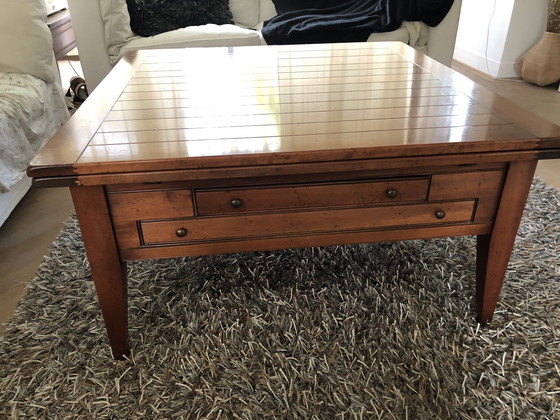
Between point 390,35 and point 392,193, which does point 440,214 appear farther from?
point 390,35

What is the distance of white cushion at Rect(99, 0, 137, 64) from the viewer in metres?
2.26

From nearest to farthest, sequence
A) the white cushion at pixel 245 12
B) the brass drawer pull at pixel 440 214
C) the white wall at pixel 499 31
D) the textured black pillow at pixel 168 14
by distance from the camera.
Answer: the brass drawer pull at pixel 440 214 < the textured black pillow at pixel 168 14 < the white cushion at pixel 245 12 < the white wall at pixel 499 31

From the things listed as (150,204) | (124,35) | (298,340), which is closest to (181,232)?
(150,204)

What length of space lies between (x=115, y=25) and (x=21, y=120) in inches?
35.0

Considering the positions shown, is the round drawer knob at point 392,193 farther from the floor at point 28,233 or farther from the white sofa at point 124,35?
the white sofa at point 124,35

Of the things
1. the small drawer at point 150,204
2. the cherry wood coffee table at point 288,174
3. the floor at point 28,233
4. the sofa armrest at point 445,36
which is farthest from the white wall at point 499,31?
the small drawer at point 150,204

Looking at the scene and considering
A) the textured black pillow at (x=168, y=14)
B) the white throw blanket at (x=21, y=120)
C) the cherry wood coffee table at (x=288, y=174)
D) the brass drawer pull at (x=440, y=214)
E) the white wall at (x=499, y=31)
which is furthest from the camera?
the white wall at (x=499, y=31)

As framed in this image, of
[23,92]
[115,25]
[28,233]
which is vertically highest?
[115,25]

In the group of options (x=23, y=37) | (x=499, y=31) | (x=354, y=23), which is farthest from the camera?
(x=499, y=31)

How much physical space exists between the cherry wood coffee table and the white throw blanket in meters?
0.53

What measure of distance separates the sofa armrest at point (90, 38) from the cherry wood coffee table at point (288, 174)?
1318mm

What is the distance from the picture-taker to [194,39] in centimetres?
227

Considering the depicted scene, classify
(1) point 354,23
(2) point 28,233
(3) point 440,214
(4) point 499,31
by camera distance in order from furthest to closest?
1. (4) point 499,31
2. (1) point 354,23
3. (2) point 28,233
4. (3) point 440,214

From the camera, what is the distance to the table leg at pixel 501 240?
39.2 inches
